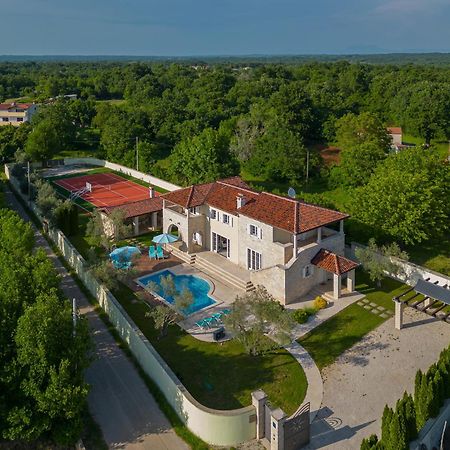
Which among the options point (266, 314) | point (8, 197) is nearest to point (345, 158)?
point (266, 314)

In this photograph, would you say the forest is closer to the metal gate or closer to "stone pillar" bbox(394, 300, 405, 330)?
"stone pillar" bbox(394, 300, 405, 330)

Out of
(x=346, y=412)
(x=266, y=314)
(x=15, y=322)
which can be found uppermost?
(x=15, y=322)

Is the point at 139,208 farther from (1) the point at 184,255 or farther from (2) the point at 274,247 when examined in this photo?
(2) the point at 274,247

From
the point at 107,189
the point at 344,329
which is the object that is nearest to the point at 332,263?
the point at 344,329

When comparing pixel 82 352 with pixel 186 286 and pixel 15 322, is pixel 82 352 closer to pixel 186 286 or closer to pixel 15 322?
pixel 15 322

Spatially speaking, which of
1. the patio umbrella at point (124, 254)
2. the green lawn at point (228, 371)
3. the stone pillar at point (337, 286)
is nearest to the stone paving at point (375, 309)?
the stone pillar at point (337, 286)

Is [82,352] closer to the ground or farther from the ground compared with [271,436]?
farther from the ground

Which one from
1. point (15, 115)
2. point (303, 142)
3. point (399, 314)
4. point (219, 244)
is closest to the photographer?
point (399, 314)

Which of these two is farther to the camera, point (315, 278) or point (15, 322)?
point (315, 278)
